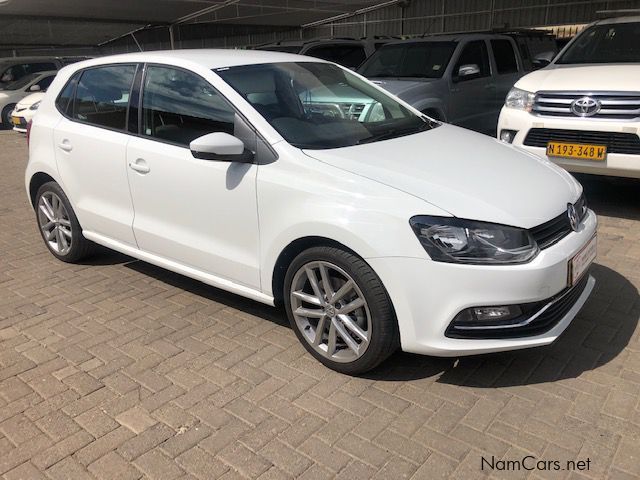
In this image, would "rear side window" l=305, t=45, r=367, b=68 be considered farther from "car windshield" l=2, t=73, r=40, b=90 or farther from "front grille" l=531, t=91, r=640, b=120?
"car windshield" l=2, t=73, r=40, b=90

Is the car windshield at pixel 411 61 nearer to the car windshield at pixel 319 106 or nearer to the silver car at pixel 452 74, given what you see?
the silver car at pixel 452 74

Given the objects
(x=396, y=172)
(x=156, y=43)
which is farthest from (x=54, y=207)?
(x=156, y=43)

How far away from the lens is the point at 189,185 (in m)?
3.49

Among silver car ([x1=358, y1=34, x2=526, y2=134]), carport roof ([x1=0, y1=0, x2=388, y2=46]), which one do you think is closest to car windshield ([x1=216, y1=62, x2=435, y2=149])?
silver car ([x1=358, y1=34, x2=526, y2=134])

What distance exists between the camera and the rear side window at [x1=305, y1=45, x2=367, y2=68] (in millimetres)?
10656

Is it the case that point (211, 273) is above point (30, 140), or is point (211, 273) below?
below

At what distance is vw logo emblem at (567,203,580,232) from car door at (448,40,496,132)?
16.5 ft

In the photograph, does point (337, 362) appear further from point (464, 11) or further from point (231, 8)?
point (464, 11)

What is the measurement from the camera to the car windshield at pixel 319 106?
3309mm

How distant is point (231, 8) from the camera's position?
1731 cm

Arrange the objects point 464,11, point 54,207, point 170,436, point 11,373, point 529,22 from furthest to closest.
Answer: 1. point 464,11
2. point 529,22
3. point 54,207
4. point 11,373
5. point 170,436

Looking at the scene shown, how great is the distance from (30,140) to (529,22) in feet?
59.4

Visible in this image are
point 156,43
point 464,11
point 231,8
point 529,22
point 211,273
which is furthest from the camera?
point 156,43

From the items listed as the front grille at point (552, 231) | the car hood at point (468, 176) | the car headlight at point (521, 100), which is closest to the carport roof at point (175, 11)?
the car headlight at point (521, 100)
